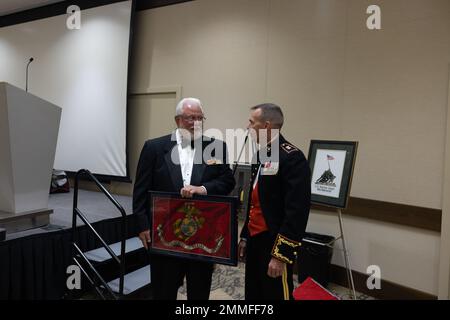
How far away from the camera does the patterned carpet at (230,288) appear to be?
2869mm

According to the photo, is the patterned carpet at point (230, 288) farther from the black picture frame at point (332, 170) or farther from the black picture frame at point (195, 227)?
the black picture frame at point (195, 227)

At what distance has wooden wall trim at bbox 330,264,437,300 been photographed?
107 inches

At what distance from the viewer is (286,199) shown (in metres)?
1.46

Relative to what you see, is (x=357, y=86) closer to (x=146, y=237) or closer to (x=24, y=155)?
(x=146, y=237)

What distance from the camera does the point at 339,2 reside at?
316 centimetres

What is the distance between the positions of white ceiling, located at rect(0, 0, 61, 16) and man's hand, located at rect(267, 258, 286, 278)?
581 centimetres

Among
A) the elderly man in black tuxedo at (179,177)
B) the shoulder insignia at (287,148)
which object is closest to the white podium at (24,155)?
the elderly man in black tuxedo at (179,177)

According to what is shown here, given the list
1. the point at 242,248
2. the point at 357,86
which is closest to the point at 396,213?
the point at 357,86

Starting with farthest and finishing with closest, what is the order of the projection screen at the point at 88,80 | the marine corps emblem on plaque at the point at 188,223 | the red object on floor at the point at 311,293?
the projection screen at the point at 88,80
the red object on floor at the point at 311,293
the marine corps emblem on plaque at the point at 188,223

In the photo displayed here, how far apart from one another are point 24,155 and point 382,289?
318cm

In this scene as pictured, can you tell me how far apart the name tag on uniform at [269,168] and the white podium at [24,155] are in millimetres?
1802

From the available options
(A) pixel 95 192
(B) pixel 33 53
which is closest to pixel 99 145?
(A) pixel 95 192

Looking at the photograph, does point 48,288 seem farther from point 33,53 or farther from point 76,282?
point 33,53
